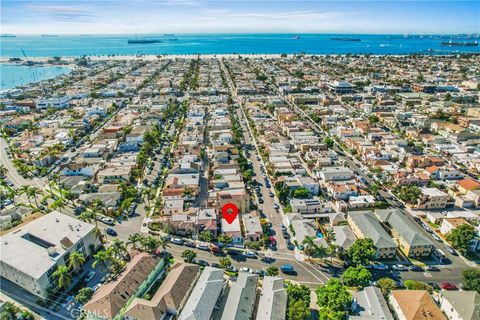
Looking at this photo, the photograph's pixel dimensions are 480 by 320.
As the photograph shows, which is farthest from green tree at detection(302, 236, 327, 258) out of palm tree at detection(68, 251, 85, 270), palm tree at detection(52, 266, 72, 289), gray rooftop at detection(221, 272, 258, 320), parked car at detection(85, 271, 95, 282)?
palm tree at detection(52, 266, 72, 289)

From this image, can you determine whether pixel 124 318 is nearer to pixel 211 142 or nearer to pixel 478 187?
pixel 211 142

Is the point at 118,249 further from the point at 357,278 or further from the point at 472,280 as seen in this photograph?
the point at 472,280

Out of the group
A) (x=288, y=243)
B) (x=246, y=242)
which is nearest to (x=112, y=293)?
(x=246, y=242)

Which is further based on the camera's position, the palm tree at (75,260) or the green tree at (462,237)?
the green tree at (462,237)

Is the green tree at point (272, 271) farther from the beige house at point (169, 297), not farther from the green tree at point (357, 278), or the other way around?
the beige house at point (169, 297)

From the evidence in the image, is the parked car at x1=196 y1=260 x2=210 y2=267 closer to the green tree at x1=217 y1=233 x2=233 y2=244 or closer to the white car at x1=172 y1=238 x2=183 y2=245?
the green tree at x1=217 y1=233 x2=233 y2=244

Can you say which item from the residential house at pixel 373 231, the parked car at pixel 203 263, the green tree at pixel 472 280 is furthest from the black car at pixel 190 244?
the green tree at pixel 472 280
